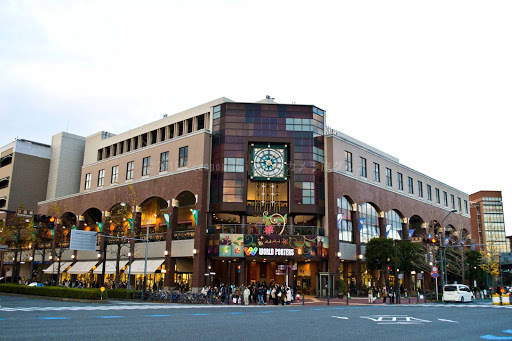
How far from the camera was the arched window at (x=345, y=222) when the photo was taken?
2274 inches

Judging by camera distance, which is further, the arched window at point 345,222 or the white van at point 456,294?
the arched window at point 345,222

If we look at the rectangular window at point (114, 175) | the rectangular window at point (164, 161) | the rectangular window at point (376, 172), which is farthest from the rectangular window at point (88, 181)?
the rectangular window at point (376, 172)

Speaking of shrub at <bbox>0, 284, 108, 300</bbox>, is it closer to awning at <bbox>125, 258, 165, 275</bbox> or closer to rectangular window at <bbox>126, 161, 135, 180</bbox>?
awning at <bbox>125, 258, 165, 275</bbox>

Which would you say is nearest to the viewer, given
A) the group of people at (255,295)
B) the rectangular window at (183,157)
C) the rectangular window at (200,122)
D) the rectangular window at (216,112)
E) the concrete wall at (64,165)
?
the group of people at (255,295)

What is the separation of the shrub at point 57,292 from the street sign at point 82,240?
12.2ft

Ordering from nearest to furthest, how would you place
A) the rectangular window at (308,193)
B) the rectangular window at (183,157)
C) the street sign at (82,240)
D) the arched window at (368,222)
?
the street sign at (82,240)
the rectangular window at (308,193)
the rectangular window at (183,157)
the arched window at (368,222)

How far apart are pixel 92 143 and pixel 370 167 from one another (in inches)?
1861

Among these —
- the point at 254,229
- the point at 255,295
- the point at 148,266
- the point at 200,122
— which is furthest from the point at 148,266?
the point at 200,122

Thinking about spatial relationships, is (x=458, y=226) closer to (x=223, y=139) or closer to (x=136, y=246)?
(x=223, y=139)

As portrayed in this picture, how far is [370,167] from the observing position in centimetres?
6469

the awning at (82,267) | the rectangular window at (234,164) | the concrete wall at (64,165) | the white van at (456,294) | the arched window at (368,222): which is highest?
the concrete wall at (64,165)

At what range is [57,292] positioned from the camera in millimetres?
42781

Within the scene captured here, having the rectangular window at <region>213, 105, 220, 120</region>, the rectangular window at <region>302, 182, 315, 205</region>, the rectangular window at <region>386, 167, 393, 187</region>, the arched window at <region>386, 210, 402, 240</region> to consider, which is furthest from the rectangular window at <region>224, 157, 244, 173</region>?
the arched window at <region>386, 210, 402, 240</region>

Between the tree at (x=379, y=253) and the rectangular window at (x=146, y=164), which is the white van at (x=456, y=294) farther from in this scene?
the rectangular window at (x=146, y=164)
